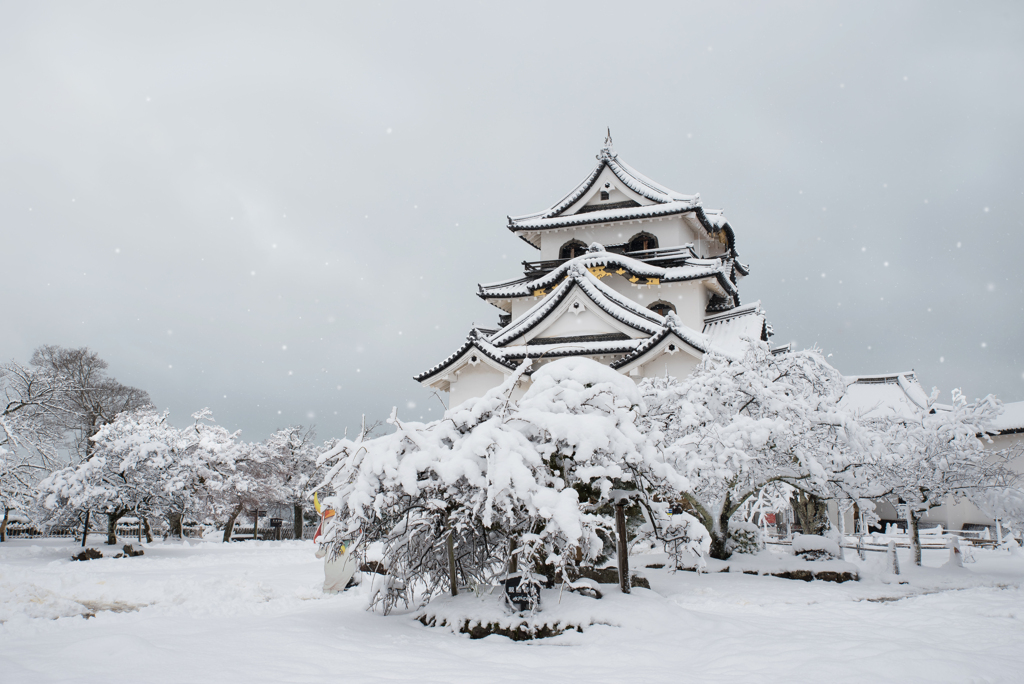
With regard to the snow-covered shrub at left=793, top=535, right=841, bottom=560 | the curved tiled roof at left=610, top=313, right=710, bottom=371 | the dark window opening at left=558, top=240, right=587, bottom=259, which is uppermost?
the dark window opening at left=558, top=240, right=587, bottom=259

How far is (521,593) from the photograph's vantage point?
23.8 ft

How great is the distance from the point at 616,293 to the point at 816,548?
10.8 metres

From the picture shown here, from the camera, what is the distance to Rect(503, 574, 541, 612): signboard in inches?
284

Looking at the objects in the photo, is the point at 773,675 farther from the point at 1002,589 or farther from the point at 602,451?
the point at 1002,589

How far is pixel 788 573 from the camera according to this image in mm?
13055

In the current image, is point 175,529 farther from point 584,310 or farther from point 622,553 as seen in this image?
point 622,553

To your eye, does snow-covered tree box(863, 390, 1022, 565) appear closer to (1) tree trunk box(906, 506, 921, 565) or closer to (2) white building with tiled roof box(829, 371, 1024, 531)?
(1) tree trunk box(906, 506, 921, 565)

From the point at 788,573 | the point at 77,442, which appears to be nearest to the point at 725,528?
the point at 788,573

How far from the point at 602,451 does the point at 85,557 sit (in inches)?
791

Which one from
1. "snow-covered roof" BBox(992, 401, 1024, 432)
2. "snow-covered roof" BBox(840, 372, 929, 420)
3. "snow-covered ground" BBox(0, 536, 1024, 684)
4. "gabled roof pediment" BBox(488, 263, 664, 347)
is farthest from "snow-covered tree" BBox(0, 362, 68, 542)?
"snow-covered roof" BBox(992, 401, 1024, 432)

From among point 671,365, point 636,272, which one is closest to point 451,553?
point 671,365

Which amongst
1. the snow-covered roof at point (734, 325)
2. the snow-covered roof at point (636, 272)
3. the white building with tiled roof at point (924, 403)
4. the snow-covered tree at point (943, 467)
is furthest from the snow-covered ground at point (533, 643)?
the white building with tiled roof at point (924, 403)

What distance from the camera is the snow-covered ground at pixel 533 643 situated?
17.2ft

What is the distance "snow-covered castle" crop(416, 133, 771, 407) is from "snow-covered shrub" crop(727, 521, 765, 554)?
500 cm
